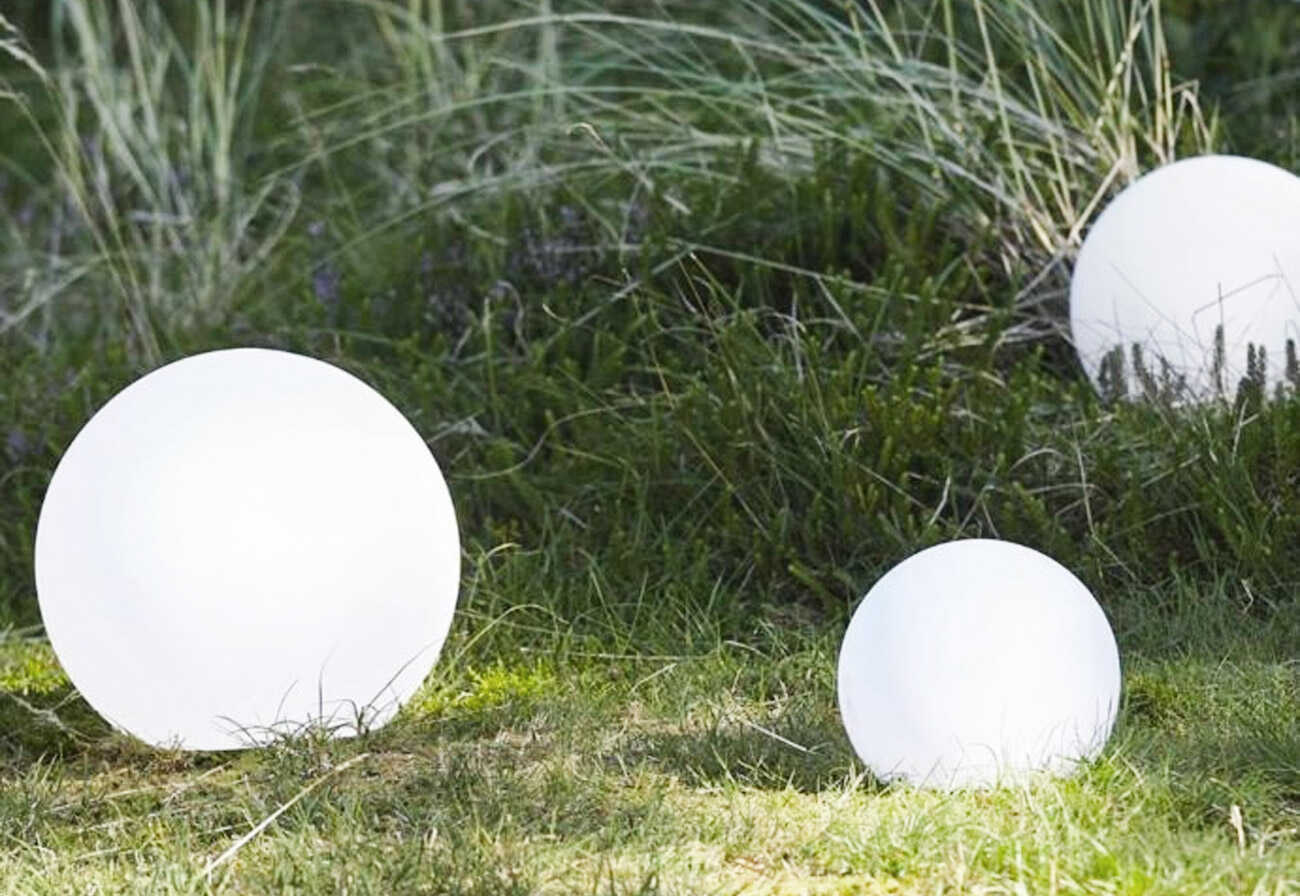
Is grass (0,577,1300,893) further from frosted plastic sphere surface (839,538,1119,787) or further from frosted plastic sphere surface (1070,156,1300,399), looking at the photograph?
frosted plastic sphere surface (1070,156,1300,399)

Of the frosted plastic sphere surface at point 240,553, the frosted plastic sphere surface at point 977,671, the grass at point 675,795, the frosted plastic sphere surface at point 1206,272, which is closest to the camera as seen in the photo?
the grass at point 675,795

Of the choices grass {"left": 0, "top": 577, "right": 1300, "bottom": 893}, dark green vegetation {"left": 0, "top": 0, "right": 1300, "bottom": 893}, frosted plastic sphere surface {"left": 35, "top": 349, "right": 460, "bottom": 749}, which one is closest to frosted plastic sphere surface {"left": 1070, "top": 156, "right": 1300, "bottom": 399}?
dark green vegetation {"left": 0, "top": 0, "right": 1300, "bottom": 893}

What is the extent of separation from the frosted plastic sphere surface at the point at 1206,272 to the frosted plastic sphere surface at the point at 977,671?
4.71ft

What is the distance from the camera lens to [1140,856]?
273 cm

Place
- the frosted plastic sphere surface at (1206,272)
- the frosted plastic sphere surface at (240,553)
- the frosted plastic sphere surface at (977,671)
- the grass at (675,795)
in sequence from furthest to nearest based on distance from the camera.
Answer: the frosted plastic sphere surface at (1206,272)
the frosted plastic sphere surface at (240,553)
the frosted plastic sphere surface at (977,671)
the grass at (675,795)

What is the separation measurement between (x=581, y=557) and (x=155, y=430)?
4.20ft

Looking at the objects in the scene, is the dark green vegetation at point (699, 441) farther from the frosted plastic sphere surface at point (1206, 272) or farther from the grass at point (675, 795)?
the frosted plastic sphere surface at point (1206, 272)

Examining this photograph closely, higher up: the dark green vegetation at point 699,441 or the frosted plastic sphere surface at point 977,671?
the frosted plastic sphere surface at point 977,671

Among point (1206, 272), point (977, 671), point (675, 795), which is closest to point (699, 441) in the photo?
point (1206, 272)

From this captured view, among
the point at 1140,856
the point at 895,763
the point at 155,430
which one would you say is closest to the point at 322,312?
the point at 155,430

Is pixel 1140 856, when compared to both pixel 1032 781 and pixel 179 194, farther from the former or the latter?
pixel 179 194

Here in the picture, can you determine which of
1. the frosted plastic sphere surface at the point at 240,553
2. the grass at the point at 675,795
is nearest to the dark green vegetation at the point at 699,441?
the grass at the point at 675,795

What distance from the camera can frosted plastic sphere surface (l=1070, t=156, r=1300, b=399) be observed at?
4.36 metres

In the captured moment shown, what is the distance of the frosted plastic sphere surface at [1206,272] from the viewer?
4363 millimetres
